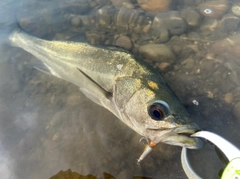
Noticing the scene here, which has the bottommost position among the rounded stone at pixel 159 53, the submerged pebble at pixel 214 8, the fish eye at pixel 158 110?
the rounded stone at pixel 159 53

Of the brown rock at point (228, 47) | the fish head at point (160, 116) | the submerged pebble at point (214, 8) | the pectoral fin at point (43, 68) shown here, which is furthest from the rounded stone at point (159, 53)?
the pectoral fin at point (43, 68)

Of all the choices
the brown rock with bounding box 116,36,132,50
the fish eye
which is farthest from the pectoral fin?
the fish eye

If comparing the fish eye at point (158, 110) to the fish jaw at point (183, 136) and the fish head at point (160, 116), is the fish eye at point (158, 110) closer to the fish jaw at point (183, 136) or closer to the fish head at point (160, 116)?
the fish head at point (160, 116)

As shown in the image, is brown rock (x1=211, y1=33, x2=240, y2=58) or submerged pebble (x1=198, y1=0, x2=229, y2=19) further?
submerged pebble (x1=198, y1=0, x2=229, y2=19)

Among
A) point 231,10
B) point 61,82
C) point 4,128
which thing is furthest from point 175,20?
point 4,128

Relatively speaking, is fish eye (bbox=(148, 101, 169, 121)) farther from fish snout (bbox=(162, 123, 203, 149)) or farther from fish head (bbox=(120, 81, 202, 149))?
fish snout (bbox=(162, 123, 203, 149))

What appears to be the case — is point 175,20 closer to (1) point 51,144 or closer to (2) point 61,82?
(2) point 61,82

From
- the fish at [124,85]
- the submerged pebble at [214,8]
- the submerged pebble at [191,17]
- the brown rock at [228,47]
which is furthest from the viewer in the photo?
the submerged pebble at [214,8]

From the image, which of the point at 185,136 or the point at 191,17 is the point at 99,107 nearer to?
the point at 185,136
